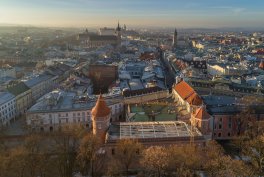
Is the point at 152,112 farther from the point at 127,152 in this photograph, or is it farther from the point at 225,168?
the point at 225,168

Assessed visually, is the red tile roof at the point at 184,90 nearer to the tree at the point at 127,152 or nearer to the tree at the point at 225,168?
the tree at the point at 127,152

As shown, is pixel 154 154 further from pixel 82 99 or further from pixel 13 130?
pixel 13 130

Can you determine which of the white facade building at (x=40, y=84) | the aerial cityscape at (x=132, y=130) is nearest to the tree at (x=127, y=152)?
the aerial cityscape at (x=132, y=130)

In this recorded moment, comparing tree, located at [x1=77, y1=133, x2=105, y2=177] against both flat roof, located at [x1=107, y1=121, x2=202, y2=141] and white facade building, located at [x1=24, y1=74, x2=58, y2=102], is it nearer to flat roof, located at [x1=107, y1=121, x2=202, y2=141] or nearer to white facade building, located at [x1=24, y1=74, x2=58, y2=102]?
flat roof, located at [x1=107, y1=121, x2=202, y2=141]

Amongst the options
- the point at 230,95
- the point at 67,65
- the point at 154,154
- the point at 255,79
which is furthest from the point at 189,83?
the point at 67,65

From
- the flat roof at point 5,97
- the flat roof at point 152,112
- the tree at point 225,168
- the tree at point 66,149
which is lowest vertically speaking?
the tree at point 66,149

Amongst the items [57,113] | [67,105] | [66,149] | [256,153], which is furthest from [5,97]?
[256,153]
